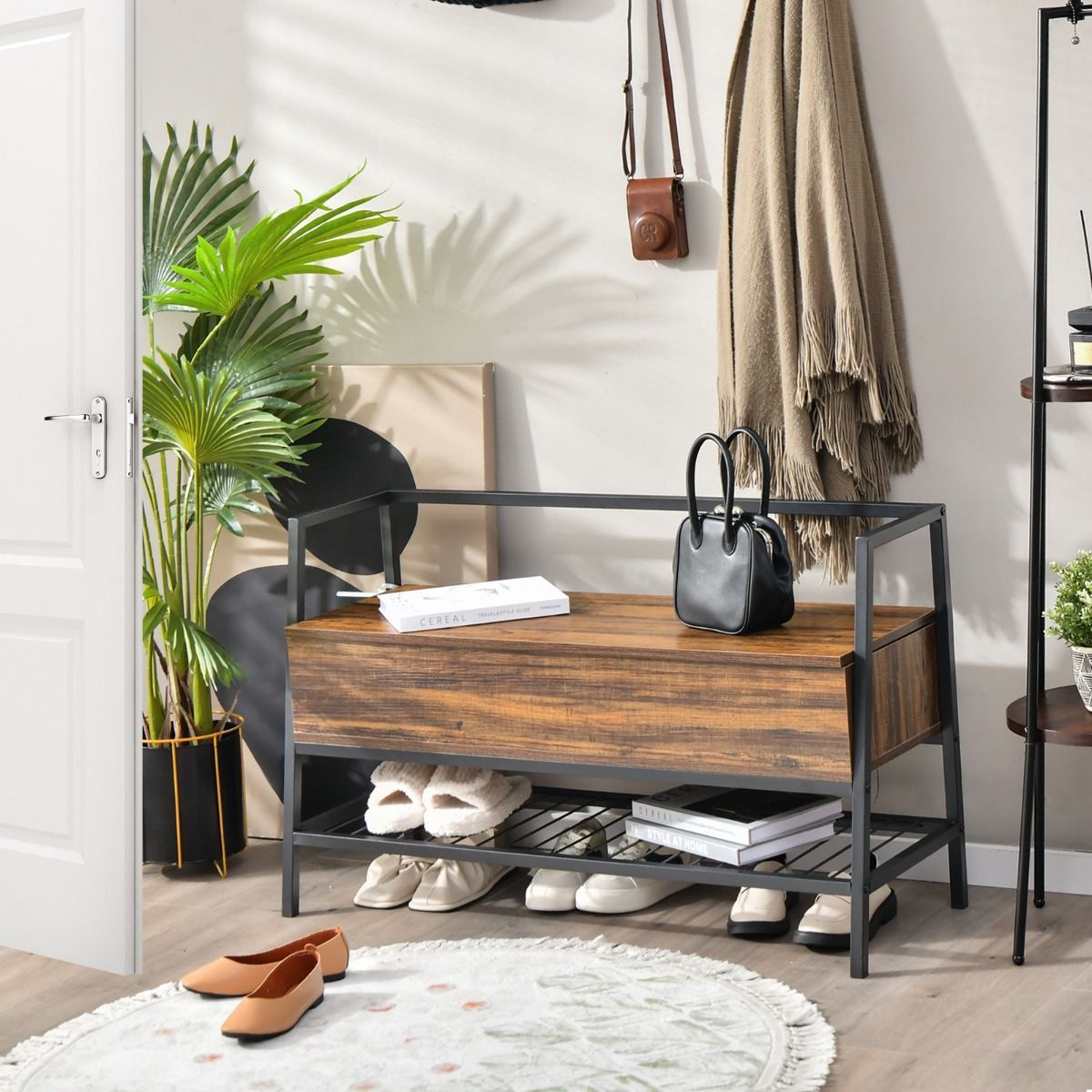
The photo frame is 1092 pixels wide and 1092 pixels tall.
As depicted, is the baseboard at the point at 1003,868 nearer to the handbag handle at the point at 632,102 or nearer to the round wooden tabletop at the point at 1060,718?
the round wooden tabletop at the point at 1060,718

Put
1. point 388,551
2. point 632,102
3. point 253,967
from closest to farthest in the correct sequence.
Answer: point 253,967 < point 632,102 < point 388,551

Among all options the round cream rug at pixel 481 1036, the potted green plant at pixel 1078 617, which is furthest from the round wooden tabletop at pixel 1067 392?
the round cream rug at pixel 481 1036

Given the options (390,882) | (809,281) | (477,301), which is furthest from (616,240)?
(390,882)

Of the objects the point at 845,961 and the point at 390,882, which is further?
the point at 390,882

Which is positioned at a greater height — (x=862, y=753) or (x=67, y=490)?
(x=67, y=490)

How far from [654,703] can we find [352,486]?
0.99 m

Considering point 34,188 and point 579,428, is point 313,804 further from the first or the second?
point 34,188

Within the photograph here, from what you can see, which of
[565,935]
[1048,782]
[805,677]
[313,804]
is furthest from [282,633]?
[1048,782]

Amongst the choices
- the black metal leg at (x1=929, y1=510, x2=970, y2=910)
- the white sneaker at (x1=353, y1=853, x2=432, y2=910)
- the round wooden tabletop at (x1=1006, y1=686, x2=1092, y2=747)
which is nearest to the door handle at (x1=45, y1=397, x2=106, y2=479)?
the white sneaker at (x1=353, y1=853, x2=432, y2=910)

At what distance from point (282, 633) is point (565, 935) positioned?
994mm

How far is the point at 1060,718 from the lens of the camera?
246 centimetres

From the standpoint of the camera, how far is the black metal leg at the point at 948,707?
8.74ft

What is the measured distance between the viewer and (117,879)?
7.95 ft

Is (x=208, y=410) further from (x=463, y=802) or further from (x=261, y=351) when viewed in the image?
(x=463, y=802)
